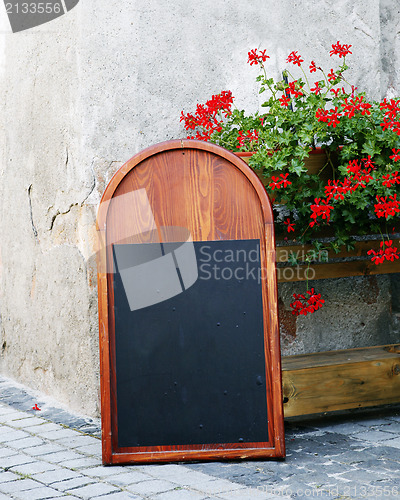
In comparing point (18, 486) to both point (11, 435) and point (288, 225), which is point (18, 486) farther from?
point (288, 225)

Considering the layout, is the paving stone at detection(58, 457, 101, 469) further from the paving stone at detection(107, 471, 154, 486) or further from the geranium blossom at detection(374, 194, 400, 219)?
the geranium blossom at detection(374, 194, 400, 219)

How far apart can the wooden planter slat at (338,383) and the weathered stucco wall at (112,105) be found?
47cm

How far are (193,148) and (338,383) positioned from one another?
1426 millimetres

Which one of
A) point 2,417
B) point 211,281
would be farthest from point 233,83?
point 2,417

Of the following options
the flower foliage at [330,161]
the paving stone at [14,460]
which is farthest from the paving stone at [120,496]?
the flower foliage at [330,161]

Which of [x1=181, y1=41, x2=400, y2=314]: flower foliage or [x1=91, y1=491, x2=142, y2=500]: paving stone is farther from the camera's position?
[x1=181, y1=41, x2=400, y2=314]: flower foliage

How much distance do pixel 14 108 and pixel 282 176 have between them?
2.31m

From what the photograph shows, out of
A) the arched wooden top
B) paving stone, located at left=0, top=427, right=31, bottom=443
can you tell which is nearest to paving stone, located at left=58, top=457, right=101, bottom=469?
paving stone, located at left=0, top=427, right=31, bottom=443

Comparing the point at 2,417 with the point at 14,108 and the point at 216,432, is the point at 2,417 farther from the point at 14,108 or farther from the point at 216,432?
the point at 14,108

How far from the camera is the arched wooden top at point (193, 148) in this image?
9.82ft

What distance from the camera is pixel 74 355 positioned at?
3.96 metres

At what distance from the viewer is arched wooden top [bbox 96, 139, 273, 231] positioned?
299 cm

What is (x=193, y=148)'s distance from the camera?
301cm

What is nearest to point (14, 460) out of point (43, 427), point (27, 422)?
point (43, 427)
